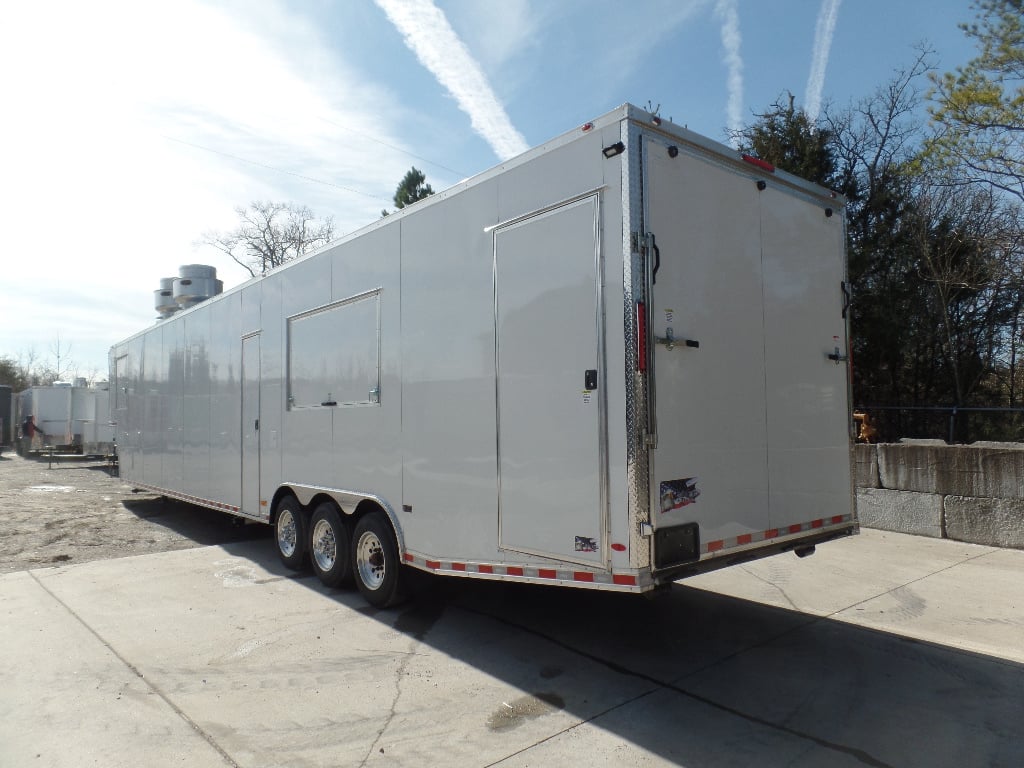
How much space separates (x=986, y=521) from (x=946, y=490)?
561 mm

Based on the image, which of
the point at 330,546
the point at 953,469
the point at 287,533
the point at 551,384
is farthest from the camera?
the point at 953,469

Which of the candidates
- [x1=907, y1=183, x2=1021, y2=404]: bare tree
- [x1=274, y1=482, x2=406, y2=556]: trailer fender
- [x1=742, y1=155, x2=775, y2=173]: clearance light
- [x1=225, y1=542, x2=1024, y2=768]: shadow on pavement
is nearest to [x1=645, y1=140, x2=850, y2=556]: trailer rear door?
[x1=742, y1=155, x2=775, y2=173]: clearance light

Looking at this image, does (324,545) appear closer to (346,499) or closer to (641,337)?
(346,499)

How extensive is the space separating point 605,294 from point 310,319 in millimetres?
3963

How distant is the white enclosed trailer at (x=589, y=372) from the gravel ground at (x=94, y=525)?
4.04m

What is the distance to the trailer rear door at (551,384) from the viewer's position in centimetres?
416

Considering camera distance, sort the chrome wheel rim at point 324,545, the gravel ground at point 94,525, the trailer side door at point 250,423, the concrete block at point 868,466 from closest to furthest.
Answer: the chrome wheel rim at point 324,545 → the trailer side door at point 250,423 → the gravel ground at point 94,525 → the concrete block at point 868,466

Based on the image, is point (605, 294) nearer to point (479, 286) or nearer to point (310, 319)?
point (479, 286)

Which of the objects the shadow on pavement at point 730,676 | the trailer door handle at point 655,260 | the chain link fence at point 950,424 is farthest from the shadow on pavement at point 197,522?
the chain link fence at point 950,424

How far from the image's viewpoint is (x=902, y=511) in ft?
30.0

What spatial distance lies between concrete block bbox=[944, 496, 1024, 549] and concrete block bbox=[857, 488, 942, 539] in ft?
0.52

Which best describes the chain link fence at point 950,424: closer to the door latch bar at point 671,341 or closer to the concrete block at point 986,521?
the concrete block at point 986,521

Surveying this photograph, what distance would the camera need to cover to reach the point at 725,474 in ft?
14.9

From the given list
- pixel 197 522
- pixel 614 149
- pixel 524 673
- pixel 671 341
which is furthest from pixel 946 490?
pixel 197 522
